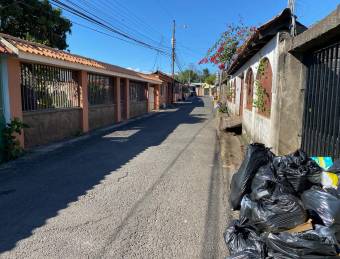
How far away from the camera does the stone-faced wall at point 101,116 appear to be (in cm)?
1248

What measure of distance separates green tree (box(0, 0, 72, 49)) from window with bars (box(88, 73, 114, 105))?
5.26 meters

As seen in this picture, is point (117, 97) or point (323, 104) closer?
point (323, 104)

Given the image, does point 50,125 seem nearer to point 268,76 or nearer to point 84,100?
point 84,100

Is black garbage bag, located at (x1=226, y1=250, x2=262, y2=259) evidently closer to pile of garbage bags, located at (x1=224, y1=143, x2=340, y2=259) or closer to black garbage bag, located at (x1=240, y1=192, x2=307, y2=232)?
pile of garbage bags, located at (x1=224, y1=143, x2=340, y2=259)

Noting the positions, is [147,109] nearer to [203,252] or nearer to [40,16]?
[40,16]

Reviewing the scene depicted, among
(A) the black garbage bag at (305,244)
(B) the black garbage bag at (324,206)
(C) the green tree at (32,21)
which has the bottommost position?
(A) the black garbage bag at (305,244)

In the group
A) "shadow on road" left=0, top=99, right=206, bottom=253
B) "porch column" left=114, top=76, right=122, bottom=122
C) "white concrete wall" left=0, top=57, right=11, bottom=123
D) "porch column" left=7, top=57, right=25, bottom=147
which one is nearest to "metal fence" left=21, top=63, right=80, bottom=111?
"porch column" left=7, top=57, right=25, bottom=147

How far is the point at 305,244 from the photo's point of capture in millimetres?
2244

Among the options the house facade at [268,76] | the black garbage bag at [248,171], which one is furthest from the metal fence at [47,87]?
the black garbage bag at [248,171]

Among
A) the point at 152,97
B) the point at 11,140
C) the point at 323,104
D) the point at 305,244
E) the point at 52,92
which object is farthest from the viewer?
the point at 152,97

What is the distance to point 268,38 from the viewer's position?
19.9ft

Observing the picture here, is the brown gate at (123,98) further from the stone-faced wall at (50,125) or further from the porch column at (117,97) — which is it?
the stone-faced wall at (50,125)

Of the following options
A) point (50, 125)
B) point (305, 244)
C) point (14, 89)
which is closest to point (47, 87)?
point (50, 125)

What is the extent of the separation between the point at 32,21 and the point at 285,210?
1910 centimetres
